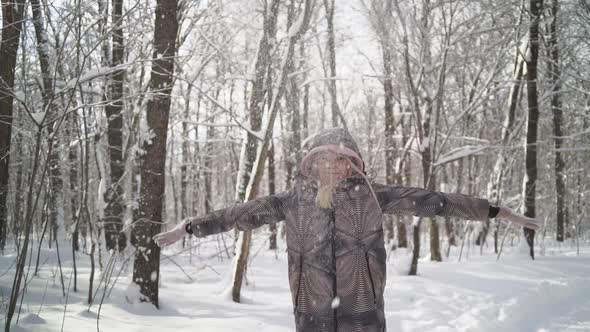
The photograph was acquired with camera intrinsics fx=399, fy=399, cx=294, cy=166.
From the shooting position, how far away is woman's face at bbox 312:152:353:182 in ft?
8.41

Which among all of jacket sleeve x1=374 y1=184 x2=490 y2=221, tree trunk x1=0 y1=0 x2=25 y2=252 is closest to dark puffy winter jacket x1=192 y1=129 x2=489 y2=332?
jacket sleeve x1=374 y1=184 x2=490 y2=221

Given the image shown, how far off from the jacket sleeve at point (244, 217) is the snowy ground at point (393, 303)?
6.66ft

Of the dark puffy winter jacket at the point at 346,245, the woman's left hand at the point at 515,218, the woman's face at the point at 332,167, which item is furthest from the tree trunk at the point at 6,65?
the woman's left hand at the point at 515,218

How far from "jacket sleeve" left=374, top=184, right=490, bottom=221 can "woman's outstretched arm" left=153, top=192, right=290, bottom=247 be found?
2.25 ft

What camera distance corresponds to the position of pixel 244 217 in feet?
8.54

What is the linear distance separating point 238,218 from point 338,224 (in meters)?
0.65

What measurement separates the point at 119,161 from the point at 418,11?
23.2 feet

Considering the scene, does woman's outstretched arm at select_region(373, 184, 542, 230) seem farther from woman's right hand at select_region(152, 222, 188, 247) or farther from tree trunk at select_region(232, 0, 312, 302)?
tree trunk at select_region(232, 0, 312, 302)

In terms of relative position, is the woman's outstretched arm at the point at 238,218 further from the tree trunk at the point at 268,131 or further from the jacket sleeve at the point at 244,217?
the tree trunk at the point at 268,131

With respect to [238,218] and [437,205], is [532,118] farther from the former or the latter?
[238,218]

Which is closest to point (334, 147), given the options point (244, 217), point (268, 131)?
point (244, 217)

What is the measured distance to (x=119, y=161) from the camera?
8711mm

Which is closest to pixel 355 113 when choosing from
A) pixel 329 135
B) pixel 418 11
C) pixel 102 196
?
pixel 418 11

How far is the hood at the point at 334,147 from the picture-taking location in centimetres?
257
